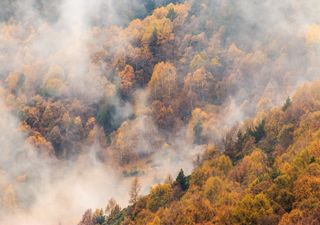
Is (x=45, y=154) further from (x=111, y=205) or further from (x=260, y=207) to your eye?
(x=260, y=207)

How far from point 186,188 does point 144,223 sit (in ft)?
62.7

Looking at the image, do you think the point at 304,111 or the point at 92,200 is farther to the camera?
the point at 92,200

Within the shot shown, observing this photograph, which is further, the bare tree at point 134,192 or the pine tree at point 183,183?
the bare tree at point 134,192

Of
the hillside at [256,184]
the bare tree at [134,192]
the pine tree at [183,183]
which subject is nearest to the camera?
the hillside at [256,184]

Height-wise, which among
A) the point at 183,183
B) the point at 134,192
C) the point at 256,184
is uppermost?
the point at 134,192

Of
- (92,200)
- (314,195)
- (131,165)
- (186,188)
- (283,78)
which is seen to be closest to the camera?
(314,195)

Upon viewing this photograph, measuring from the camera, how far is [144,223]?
11281 cm

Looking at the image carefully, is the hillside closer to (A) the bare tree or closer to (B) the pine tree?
(B) the pine tree

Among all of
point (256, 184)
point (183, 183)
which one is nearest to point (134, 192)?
point (183, 183)

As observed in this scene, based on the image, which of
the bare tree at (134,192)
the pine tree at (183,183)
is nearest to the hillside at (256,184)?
the pine tree at (183,183)

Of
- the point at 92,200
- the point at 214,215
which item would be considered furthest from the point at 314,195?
the point at 92,200

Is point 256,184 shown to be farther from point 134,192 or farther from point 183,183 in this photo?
point 134,192

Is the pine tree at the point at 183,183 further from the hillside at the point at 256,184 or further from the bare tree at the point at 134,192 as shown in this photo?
the bare tree at the point at 134,192

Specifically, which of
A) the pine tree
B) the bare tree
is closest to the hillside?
the pine tree
